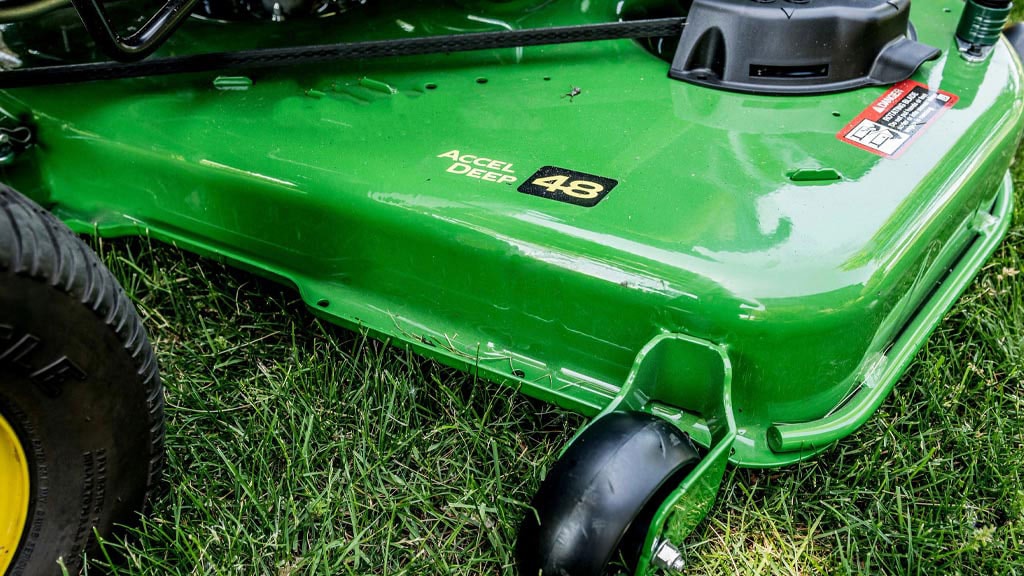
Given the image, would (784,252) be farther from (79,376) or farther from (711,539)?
(79,376)

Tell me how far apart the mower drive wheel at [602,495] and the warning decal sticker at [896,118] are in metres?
0.49

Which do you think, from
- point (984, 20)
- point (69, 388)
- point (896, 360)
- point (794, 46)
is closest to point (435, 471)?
point (69, 388)

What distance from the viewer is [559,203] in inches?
44.3

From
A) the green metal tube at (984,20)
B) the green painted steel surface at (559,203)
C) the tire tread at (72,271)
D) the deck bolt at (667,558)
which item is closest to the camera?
the tire tread at (72,271)

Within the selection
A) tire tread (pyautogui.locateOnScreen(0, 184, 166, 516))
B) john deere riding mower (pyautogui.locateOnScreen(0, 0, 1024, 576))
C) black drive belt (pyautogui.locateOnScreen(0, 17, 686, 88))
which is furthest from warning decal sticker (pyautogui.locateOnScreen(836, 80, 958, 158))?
tire tread (pyautogui.locateOnScreen(0, 184, 166, 516))

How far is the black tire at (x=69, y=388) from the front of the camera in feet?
2.77

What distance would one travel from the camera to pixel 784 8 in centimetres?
131

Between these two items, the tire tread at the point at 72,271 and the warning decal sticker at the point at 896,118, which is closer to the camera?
the tire tread at the point at 72,271

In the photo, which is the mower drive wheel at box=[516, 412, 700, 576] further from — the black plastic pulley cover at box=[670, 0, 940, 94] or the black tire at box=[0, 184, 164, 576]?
the black plastic pulley cover at box=[670, 0, 940, 94]

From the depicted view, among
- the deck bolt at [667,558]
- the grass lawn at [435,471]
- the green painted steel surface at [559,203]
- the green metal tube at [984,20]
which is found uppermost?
the green metal tube at [984,20]

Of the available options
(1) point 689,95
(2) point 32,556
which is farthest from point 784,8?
(2) point 32,556

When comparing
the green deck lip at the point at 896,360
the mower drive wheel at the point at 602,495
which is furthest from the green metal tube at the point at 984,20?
the mower drive wheel at the point at 602,495

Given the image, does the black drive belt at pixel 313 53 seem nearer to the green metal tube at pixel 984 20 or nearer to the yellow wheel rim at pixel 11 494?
the green metal tube at pixel 984 20

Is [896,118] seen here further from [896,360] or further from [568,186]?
[568,186]
